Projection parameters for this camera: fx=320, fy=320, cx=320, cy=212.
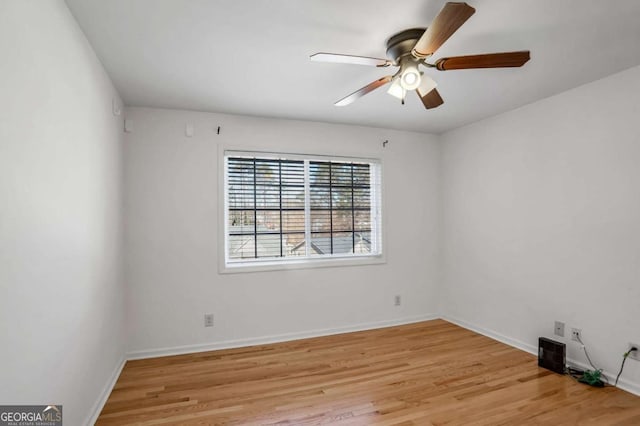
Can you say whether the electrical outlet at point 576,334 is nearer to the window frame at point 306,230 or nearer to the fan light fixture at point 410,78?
the window frame at point 306,230

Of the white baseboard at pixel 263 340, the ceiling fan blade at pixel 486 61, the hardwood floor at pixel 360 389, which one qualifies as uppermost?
the ceiling fan blade at pixel 486 61

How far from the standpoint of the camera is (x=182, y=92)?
2.79 metres

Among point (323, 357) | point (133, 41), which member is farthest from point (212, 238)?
point (133, 41)

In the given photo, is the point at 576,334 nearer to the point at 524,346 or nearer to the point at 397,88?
the point at 524,346

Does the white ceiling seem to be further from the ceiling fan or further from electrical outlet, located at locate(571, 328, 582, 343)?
electrical outlet, located at locate(571, 328, 582, 343)

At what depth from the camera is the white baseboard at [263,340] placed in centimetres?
311

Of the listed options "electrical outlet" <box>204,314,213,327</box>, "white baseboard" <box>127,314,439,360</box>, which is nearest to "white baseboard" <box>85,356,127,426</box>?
"white baseboard" <box>127,314,439,360</box>

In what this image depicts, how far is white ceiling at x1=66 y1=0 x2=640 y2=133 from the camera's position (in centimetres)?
170

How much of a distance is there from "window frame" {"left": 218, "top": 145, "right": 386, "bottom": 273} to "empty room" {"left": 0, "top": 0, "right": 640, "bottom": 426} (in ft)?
0.11

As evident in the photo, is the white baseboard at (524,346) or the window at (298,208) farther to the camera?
the window at (298,208)

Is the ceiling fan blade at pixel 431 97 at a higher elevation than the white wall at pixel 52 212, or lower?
higher

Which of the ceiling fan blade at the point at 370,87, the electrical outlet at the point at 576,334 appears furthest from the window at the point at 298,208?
the electrical outlet at the point at 576,334

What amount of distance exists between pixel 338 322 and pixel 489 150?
2.61 m

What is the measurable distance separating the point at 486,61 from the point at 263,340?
3163 millimetres
